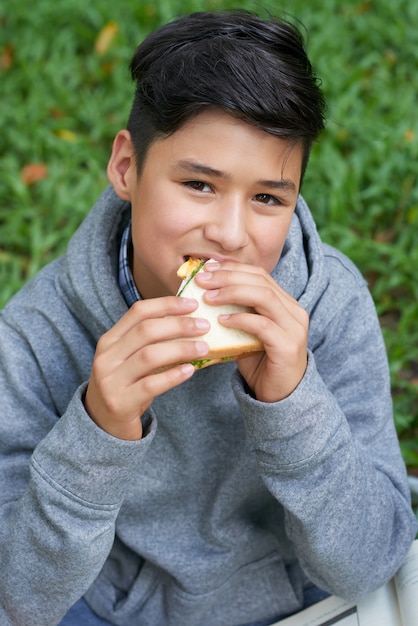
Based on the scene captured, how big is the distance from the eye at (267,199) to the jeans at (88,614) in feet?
3.78

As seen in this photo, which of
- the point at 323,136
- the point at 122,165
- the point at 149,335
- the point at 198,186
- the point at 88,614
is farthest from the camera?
the point at 323,136

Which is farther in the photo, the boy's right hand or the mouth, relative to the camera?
the mouth

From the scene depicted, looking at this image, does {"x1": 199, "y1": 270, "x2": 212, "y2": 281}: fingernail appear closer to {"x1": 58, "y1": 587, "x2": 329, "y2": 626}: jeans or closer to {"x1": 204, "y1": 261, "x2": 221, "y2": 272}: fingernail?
{"x1": 204, "y1": 261, "x2": 221, "y2": 272}: fingernail

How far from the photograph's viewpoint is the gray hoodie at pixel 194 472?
6.54 ft

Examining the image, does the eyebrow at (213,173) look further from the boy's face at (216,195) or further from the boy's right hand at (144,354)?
the boy's right hand at (144,354)

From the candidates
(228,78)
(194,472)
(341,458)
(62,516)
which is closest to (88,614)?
(194,472)

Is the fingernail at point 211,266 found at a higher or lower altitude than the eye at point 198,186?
lower

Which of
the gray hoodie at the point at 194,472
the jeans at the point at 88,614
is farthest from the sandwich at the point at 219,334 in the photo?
the jeans at the point at 88,614

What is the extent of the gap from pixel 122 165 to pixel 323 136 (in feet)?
6.99

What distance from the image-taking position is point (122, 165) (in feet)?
7.55

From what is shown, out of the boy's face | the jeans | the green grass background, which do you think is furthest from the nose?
the green grass background

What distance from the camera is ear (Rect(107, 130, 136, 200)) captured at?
7.43ft

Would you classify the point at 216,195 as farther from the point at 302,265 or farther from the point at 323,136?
the point at 323,136

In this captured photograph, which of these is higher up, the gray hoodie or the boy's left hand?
the boy's left hand
